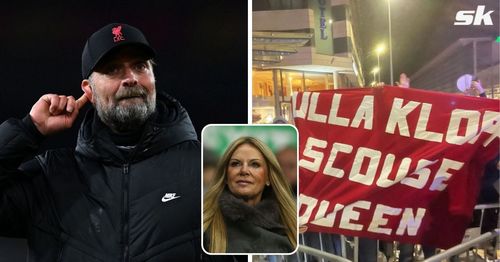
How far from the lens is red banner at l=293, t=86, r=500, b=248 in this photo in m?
1.79

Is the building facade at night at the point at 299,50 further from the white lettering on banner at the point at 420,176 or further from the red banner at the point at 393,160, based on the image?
the white lettering on banner at the point at 420,176

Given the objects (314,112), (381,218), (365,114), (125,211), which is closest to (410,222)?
(381,218)

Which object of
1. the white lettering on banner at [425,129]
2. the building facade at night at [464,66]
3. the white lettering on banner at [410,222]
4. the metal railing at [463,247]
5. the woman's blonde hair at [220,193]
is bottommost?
the metal railing at [463,247]

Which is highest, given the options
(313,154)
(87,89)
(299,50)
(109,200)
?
(299,50)

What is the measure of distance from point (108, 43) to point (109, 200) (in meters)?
0.51

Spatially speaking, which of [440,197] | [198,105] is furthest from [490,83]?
[198,105]

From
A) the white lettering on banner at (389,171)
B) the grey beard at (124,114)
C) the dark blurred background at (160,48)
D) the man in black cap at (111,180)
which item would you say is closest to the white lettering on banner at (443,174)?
the white lettering on banner at (389,171)

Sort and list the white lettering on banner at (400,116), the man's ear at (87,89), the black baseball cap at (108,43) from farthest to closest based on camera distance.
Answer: the white lettering on banner at (400,116) < the man's ear at (87,89) < the black baseball cap at (108,43)

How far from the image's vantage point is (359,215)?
1.84m

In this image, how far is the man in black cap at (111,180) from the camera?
160 cm

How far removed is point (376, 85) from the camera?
1823 millimetres

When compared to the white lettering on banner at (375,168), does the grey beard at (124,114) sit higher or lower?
higher

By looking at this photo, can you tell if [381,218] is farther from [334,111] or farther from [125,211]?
[125,211]

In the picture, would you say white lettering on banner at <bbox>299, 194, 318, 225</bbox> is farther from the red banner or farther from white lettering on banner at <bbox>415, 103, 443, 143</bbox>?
white lettering on banner at <bbox>415, 103, 443, 143</bbox>
